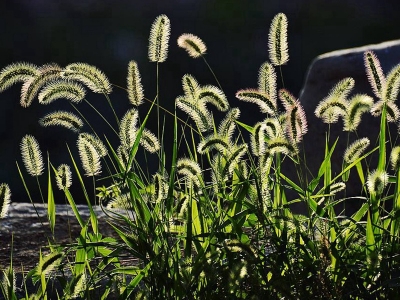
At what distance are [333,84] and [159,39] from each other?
2668 millimetres

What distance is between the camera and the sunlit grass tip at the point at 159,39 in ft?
7.67

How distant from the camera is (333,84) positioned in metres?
4.88

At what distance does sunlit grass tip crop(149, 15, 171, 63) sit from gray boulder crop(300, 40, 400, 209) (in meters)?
2.46

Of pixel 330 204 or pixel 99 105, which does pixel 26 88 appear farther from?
pixel 99 105

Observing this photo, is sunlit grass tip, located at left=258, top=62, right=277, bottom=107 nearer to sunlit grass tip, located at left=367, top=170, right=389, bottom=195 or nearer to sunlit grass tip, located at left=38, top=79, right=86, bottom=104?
sunlit grass tip, located at left=367, top=170, right=389, bottom=195

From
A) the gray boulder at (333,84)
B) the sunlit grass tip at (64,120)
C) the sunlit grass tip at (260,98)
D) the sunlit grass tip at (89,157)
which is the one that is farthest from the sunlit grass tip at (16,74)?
the gray boulder at (333,84)

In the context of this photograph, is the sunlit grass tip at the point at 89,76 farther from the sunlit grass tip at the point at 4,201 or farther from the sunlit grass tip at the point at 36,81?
the sunlit grass tip at the point at 4,201

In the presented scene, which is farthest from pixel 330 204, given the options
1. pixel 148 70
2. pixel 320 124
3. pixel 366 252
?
pixel 148 70

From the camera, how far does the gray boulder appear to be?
469 cm

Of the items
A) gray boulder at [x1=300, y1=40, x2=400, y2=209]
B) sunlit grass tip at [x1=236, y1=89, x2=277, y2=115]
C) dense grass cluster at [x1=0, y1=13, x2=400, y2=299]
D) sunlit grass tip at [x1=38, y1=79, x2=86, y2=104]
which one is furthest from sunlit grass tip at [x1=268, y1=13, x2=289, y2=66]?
gray boulder at [x1=300, y1=40, x2=400, y2=209]

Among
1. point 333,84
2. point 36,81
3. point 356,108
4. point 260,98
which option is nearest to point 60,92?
point 36,81

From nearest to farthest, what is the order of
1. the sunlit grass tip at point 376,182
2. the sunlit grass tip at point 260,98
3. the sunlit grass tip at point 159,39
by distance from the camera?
the sunlit grass tip at point 376,182
the sunlit grass tip at point 260,98
the sunlit grass tip at point 159,39

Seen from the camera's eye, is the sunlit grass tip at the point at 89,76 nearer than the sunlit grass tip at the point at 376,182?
No

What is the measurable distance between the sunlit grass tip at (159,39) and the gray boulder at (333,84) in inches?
96.9
